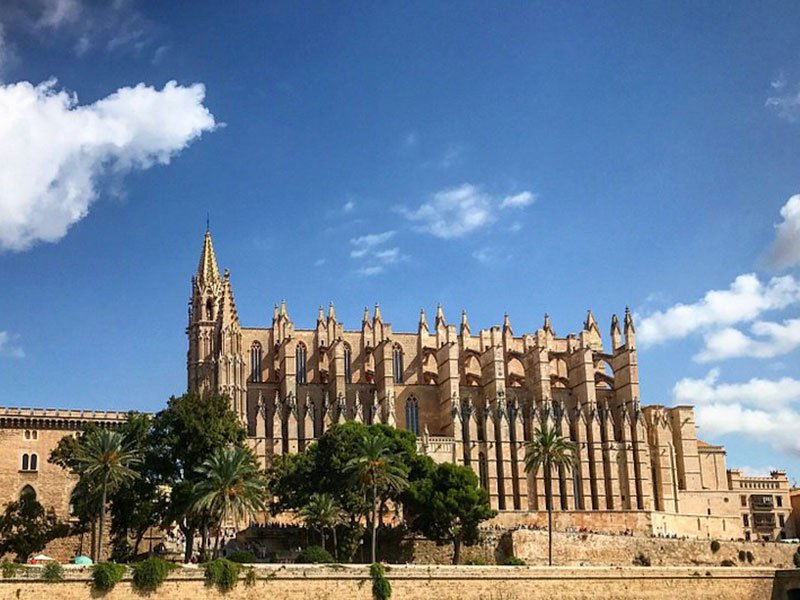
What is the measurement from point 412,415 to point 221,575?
137 feet

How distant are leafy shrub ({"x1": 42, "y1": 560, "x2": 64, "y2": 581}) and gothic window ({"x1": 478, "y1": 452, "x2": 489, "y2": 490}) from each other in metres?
44.0

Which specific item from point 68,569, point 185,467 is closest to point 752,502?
point 185,467

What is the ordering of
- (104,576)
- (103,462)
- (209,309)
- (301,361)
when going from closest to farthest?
(104,576)
(103,462)
(209,309)
(301,361)

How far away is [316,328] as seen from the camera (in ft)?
299

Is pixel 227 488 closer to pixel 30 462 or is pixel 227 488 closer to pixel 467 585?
pixel 467 585

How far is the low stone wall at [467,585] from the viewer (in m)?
45.8

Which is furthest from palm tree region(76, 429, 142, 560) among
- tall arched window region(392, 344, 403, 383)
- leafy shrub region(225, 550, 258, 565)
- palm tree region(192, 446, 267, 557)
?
tall arched window region(392, 344, 403, 383)

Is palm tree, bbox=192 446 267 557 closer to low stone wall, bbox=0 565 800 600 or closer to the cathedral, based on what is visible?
low stone wall, bbox=0 565 800 600

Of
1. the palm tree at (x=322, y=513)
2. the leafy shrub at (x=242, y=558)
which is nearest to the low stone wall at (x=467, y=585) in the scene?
the leafy shrub at (x=242, y=558)

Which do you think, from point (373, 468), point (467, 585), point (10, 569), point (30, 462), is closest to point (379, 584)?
point (467, 585)

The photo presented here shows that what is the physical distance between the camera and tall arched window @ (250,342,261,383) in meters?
89.3

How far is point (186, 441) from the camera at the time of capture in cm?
6112

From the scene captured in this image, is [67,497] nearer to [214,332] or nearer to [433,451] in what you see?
[214,332]

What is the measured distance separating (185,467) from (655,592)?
26.0m
